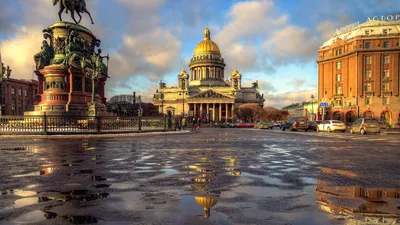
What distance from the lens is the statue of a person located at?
1375 inches

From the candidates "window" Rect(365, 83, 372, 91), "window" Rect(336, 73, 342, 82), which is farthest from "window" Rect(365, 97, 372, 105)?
"window" Rect(336, 73, 342, 82)

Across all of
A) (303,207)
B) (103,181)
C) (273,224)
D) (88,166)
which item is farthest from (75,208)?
(88,166)

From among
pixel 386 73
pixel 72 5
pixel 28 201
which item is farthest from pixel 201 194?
pixel 386 73

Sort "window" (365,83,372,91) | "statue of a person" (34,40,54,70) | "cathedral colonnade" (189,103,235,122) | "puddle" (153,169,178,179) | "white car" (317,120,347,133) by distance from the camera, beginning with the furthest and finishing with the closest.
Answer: "cathedral colonnade" (189,103,235,122) → "window" (365,83,372,91) → "statue of a person" (34,40,54,70) → "white car" (317,120,347,133) → "puddle" (153,169,178,179)

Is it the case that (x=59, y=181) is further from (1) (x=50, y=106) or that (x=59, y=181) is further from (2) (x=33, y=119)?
(1) (x=50, y=106)

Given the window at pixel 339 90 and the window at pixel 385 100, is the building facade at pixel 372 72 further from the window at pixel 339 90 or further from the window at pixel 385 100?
Result: the window at pixel 339 90

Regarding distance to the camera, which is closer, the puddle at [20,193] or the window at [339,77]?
the puddle at [20,193]

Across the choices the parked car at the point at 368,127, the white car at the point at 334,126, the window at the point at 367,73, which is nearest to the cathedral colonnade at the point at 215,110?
the window at the point at 367,73

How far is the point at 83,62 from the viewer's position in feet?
112

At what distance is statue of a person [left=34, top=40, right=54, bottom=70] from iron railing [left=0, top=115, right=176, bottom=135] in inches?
333

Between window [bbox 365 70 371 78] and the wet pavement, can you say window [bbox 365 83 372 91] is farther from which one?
the wet pavement

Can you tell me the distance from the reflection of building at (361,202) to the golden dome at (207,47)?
138 meters

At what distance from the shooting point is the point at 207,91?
132 meters

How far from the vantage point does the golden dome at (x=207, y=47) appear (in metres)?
142
